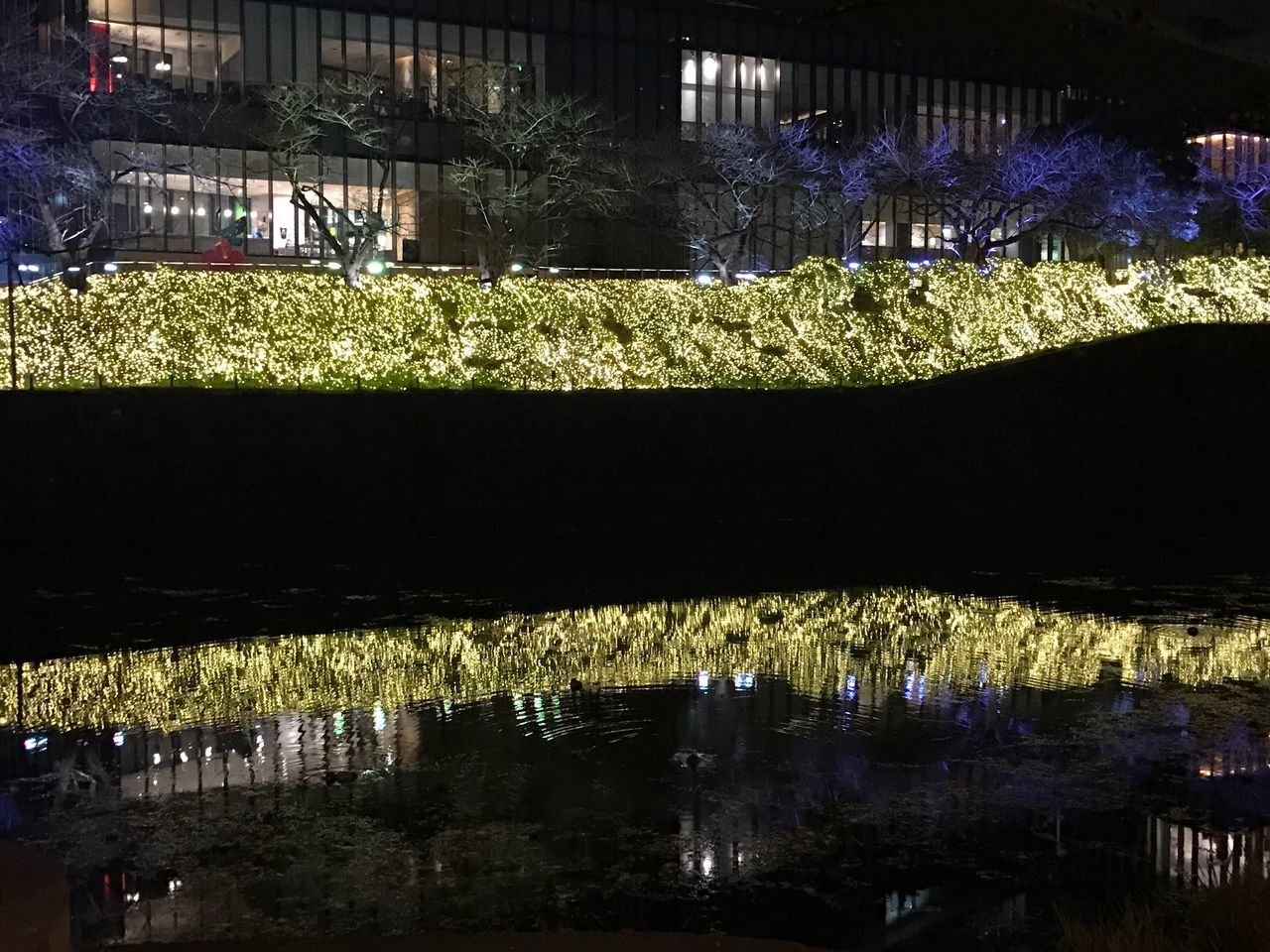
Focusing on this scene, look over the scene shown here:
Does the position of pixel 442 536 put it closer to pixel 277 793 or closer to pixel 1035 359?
pixel 277 793

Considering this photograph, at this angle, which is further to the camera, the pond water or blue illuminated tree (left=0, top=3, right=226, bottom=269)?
blue illuminated tree (left=0, top=3, right=226, bottom=269)

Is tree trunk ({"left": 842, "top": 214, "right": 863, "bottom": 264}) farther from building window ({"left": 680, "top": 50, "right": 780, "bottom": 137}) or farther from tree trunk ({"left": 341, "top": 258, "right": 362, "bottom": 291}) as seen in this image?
tree trunk ({"left": 341, "top": 258, "right": 362, "bottom": 291})

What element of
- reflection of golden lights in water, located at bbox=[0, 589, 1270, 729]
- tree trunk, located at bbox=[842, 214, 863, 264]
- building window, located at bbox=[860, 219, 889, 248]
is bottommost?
reflection of golden lights in water, located at bbox=[0, 589, 1270, 729]

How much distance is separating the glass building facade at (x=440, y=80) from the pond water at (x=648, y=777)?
101 ft

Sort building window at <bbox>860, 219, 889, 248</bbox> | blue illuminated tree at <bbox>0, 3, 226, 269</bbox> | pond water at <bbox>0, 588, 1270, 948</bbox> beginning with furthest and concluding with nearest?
1. building window at <bbox>860, 219, 889, 248</bbox>
2. blue illuminated tree at <bbox>0, 3, 226, 269</bbox>
3. pond water at <bbox>0, 588, 1270, 948</bbox>

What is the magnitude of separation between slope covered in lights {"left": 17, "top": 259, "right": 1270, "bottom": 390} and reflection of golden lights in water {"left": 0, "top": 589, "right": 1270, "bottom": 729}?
1193 cm

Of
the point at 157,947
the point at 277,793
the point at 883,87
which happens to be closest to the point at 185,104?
the point at 883,87

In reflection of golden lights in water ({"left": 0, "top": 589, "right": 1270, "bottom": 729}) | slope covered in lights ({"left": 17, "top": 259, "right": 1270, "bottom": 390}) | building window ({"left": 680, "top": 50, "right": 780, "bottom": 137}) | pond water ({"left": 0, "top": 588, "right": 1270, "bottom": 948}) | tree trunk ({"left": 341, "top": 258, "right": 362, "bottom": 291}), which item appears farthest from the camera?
building window ({"left": 680, "top": 50, "right": 780, "bottom": 137})

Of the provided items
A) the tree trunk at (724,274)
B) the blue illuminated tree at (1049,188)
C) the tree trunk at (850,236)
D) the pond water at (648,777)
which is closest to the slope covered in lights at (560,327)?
the tree trunk at (724,274)

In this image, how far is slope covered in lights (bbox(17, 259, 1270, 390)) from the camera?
25.1m

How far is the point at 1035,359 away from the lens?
31.9 metres

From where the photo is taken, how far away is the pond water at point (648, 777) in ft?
24.6

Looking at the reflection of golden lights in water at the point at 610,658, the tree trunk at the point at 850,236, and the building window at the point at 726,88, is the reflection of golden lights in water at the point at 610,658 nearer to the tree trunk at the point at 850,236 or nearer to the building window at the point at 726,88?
the tree trunk at the point at 850,236

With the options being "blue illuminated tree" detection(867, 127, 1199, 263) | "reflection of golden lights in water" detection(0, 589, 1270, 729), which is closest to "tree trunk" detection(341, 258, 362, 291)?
"reflection of golden lights in water" detection(0, 589, 1270, 729)
